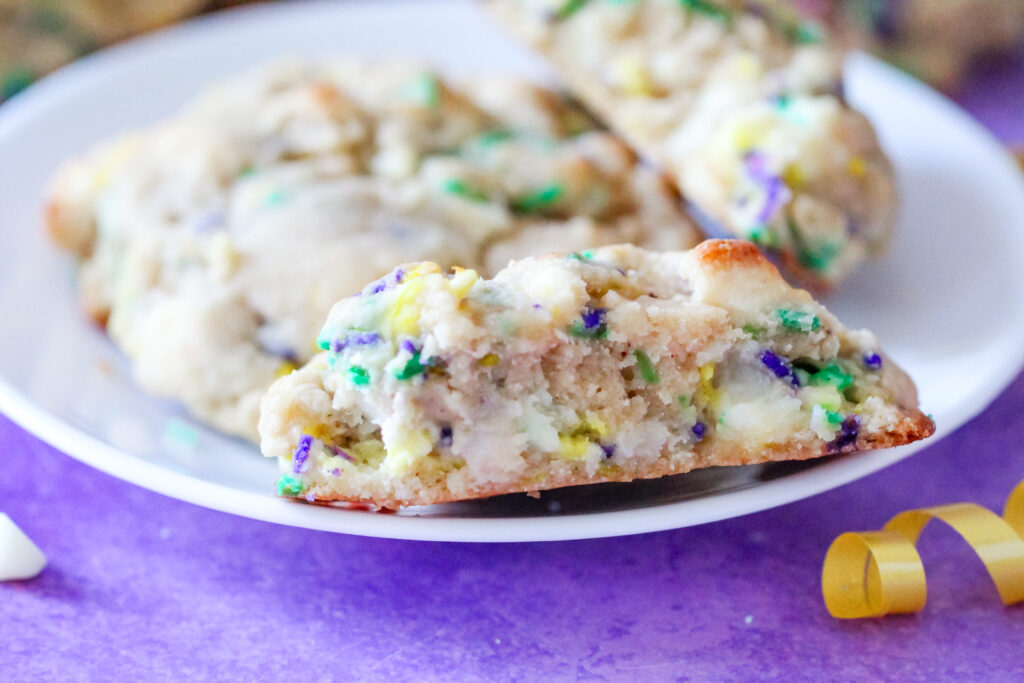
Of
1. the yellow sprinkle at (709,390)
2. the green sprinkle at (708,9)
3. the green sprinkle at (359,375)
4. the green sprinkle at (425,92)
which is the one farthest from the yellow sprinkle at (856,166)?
the green sprinkle at (359,375)

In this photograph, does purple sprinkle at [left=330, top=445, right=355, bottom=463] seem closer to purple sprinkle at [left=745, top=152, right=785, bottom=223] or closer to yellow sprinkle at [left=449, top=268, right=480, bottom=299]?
yellow sprinkle at [left=449, top=268, right=480, bottom=299]

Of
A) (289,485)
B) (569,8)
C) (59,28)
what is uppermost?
(569,8)

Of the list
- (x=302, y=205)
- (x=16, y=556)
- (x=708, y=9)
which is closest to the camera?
(x=16, y=556)

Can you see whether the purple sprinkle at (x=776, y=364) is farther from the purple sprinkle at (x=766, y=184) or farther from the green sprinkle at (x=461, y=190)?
the green sprinkle at (x=461, y=190)

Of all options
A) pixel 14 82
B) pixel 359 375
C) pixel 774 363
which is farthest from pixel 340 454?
pixel 14 82

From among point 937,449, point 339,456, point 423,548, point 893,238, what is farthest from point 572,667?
point 893,238

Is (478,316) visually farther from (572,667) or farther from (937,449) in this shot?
(937,449)

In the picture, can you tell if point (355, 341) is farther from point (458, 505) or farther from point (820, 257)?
point (820, 257)
